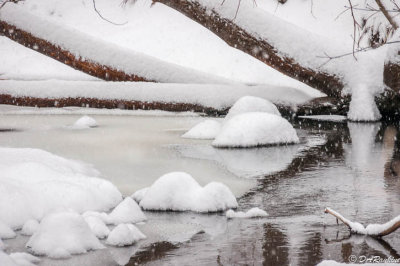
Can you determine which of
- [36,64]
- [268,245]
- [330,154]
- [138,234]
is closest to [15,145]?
[330,154]

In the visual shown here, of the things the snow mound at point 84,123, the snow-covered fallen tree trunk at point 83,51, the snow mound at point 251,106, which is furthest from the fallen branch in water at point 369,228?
the snow-covered fallen tree trunk at point 83,51

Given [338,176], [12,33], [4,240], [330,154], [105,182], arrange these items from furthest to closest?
[12,33] < [330,154] < [338,176] < [105,182] < [4,240]

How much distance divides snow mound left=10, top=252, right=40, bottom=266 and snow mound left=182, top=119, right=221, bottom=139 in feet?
15.8

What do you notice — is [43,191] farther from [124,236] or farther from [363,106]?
[363,106]

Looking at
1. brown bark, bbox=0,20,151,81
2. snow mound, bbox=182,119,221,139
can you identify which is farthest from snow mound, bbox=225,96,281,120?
brown bark, bbox=0,20,151,81

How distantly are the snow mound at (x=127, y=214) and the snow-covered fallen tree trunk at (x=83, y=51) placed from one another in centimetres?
709

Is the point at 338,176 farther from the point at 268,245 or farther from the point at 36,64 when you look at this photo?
the point at 36,64

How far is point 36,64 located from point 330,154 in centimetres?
1425

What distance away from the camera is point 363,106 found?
33.1 feet

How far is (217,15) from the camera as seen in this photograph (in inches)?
380

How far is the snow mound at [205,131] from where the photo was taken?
321 inches

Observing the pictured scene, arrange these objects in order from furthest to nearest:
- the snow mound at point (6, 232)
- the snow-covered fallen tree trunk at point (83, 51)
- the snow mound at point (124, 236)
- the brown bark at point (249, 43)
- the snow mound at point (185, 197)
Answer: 1. the snow-covered fallen tree trunk at point (83, 51)
2. the brown bark at point (249, 43)
3. the snow mound at point (185, 197)
4. the snow mound at point (6, 232)
5. the snow mound at point (124, 236)

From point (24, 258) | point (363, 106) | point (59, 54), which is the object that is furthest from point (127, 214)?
point (59, 54)

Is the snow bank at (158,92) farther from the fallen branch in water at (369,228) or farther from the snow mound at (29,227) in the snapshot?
the snow mound at (29,227)
